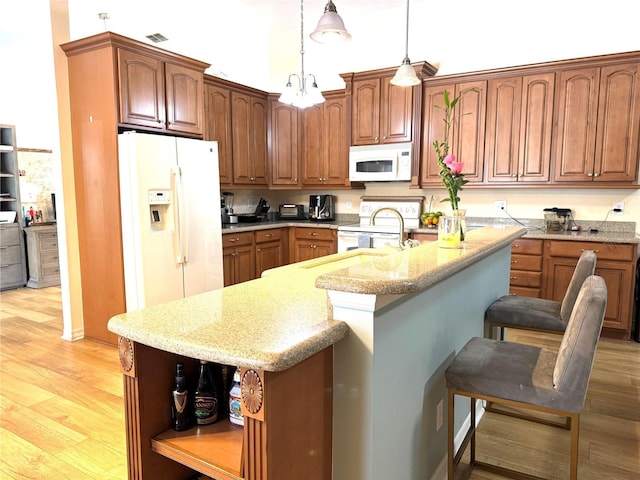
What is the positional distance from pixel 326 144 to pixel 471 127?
67.4 inches

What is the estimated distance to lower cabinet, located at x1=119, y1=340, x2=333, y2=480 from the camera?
43.3 inches

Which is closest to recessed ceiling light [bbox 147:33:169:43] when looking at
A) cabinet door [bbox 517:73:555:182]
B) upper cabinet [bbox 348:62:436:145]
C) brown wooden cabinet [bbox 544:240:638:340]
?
upper cabinet [bbox 348:62:436:145]

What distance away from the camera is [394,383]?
1497 mm

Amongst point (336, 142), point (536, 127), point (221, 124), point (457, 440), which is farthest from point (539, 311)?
point (221, 124)

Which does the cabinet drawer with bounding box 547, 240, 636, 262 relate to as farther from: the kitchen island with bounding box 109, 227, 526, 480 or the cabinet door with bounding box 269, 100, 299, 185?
the cabinet door with bounding box 269, 100, 299, 185

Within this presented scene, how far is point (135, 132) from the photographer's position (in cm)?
346

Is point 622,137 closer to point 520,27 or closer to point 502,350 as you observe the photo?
point 520,27

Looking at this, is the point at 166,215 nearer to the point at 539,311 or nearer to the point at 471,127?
the point at 539,311

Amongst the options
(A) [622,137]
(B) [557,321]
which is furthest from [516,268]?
(B) [557,321]

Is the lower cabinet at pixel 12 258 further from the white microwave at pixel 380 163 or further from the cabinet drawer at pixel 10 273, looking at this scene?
the white microwave at pixel 380 163

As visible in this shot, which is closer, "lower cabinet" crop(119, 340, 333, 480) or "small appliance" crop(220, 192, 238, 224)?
"lower cabinet" crop(119, 340, 333, 480)

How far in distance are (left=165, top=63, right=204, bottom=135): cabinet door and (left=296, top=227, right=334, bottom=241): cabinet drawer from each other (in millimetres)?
1748

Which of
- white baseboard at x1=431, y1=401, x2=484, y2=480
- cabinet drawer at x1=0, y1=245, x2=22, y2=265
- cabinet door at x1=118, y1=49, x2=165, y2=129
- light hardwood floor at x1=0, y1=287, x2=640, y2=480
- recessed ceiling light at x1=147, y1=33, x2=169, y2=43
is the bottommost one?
light hardwood floor at x1=0, y1=287, x2=640, y2=480

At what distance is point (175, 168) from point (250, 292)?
2.24 meters
